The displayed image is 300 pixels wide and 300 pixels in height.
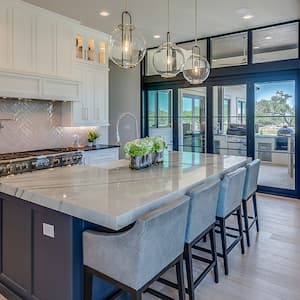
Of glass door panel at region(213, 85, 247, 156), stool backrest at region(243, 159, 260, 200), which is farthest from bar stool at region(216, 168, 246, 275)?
glass door panel at region(213, 85, 247, 156)

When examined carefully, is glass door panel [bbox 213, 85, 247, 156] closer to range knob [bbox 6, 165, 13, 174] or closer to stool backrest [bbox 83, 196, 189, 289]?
range knob [bbox 6, 165, 13, 174]

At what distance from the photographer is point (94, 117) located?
5863 millimetres

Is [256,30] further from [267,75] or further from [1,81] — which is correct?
[1,81]

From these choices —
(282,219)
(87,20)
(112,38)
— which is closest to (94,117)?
(87,20)

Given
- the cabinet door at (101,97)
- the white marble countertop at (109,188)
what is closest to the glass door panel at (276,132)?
the white marble countertop at (109,188)

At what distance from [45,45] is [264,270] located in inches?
175

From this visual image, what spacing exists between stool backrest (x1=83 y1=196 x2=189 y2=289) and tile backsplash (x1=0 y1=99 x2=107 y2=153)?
137 inches

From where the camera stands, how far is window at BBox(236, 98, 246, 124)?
611 cm

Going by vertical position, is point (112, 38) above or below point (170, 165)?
above

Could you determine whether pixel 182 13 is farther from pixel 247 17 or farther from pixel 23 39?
pixel 23 39

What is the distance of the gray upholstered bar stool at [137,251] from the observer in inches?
66.0

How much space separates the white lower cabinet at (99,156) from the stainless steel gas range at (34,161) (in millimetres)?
227

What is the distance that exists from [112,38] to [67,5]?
1.76 metres

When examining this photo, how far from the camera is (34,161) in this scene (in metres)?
4.23
